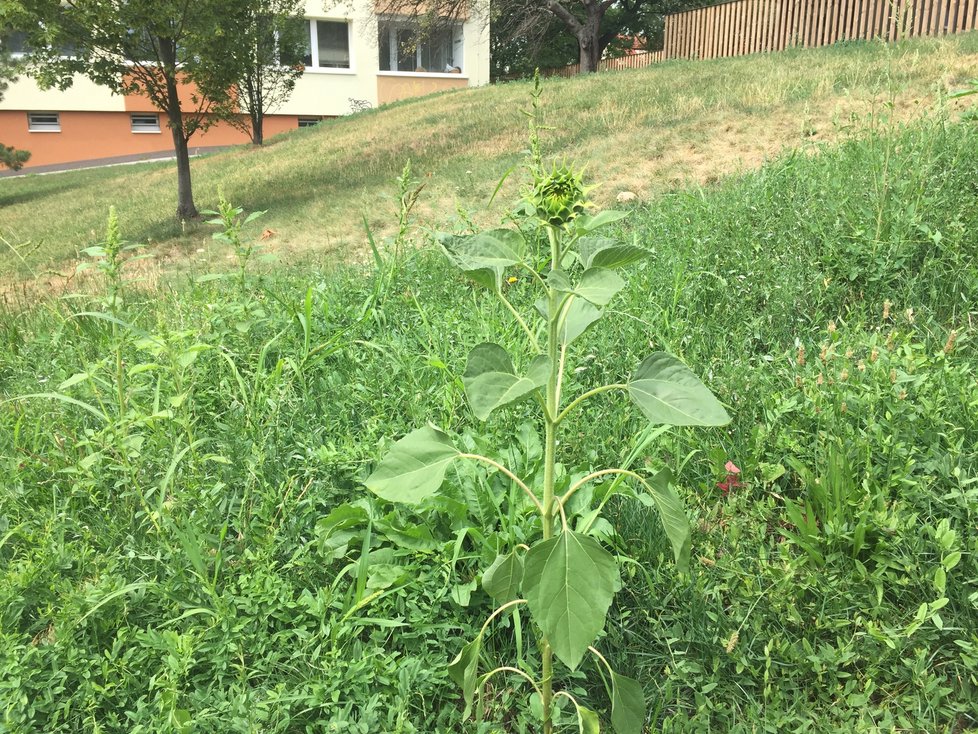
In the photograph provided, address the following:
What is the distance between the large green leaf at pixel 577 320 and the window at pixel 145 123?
3131 centimetres

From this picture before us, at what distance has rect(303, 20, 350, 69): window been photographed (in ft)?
88.5

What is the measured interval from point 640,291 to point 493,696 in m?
2.08

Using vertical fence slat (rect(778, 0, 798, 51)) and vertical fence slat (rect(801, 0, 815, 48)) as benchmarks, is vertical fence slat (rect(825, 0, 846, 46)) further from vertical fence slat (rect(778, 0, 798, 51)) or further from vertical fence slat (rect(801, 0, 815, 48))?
→ vertical fence slat (rect(778, 0, 798, 51))

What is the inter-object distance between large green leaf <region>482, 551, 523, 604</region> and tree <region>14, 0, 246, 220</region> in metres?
9.49

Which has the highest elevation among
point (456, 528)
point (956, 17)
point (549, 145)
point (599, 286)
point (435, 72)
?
point (435, 72)

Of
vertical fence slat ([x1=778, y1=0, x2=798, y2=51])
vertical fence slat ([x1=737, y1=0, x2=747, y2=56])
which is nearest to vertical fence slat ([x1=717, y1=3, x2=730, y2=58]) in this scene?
vertical fence slat ([x1=737, y1=0, x2=747, y2=56])

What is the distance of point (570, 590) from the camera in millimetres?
1212

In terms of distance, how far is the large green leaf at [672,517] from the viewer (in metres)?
1.32

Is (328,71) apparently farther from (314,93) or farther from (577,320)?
(577,320)

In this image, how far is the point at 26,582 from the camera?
1830 mm

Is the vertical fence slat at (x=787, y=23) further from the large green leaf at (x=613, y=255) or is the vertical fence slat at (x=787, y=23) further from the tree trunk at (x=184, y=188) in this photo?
the large green leaf at (x=613, y=255)

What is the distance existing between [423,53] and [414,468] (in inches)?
1194

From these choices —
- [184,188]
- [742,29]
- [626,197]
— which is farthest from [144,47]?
[742,29]

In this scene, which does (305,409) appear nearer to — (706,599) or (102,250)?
(102,250)
